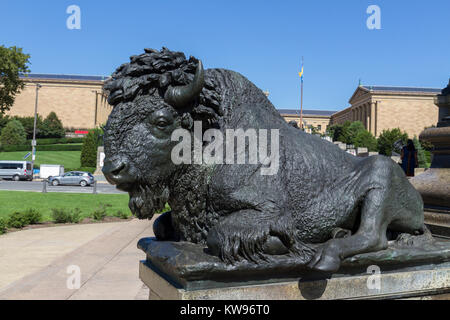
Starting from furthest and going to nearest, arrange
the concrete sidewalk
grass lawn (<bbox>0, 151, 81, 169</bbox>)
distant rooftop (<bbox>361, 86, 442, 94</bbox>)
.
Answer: distant rooftop (<bbox>361, 86, 442, 94</bbox>), grass lawn (<bbox>0, 151, 81, 169</bbox>), the concrete sidewalk

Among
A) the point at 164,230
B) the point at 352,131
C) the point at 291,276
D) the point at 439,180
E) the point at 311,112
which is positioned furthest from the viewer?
the point at 311,112

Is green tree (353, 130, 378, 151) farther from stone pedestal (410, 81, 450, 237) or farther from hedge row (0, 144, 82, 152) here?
stone pedestal (410, 81, 450, 237)

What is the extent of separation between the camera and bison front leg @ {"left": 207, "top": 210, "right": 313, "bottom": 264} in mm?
1758

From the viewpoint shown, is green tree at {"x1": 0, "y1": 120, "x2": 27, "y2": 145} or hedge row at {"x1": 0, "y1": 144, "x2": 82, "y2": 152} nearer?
hedge row at {"x1": 0, "y1": 144, "x2": 82, "y2": 152}

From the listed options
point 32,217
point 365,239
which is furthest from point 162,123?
point 32,217

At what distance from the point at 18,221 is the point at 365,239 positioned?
10219 millimetres

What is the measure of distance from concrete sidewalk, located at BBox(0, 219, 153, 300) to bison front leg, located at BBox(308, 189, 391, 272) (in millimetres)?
2783

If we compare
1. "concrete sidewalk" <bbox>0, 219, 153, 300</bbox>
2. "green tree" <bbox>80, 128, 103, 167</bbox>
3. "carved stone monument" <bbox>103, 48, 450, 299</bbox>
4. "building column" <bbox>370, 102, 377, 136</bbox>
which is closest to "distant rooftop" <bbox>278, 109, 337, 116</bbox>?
"building column" <bbox>370, 102, 377, 136</bbox>

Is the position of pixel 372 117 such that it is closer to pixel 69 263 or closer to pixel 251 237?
pixel 69 263

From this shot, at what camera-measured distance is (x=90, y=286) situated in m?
4.45

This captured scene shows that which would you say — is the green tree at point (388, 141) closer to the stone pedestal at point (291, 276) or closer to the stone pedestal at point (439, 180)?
the stone pedestal at point (439, 180)

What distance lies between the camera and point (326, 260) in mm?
1778

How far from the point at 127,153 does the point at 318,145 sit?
1078mm

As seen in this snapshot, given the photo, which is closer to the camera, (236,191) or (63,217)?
(236,191)
